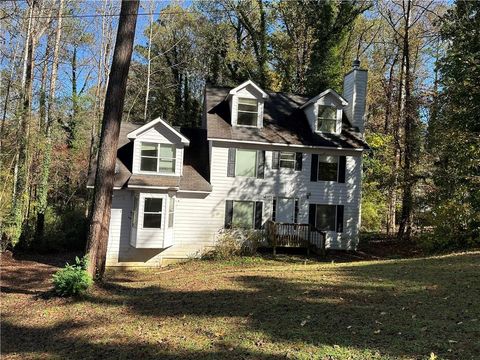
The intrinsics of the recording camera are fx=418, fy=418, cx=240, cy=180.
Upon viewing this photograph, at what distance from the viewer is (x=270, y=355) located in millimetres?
4715

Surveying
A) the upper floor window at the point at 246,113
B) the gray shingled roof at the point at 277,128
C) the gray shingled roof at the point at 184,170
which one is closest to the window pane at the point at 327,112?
the gray shingled roof at the point at 277,128

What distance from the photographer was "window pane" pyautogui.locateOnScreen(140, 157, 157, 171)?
1798 cm

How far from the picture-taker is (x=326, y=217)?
66.2ft

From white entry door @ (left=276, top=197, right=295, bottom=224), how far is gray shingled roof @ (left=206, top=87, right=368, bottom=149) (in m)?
2.74

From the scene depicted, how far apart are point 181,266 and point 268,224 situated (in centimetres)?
453

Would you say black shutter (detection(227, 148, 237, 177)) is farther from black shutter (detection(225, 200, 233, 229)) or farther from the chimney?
the chimney

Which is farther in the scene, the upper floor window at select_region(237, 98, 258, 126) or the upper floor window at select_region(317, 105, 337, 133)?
the upper floor window at select_region(317, 105, 337, 133)

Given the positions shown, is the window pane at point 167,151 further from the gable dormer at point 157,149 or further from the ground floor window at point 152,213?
the ground floor window at point 152,213

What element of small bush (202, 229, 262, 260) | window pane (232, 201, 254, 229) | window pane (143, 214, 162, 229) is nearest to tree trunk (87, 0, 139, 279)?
window pane (143, 214, 162, 229)

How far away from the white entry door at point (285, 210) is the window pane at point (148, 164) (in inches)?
234

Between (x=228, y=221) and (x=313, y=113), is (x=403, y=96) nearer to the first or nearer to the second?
(x=313, y=113)

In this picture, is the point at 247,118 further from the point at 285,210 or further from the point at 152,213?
the point at 152,213

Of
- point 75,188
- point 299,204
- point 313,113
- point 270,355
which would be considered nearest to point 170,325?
point 270,355

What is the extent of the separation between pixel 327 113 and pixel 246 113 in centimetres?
408
